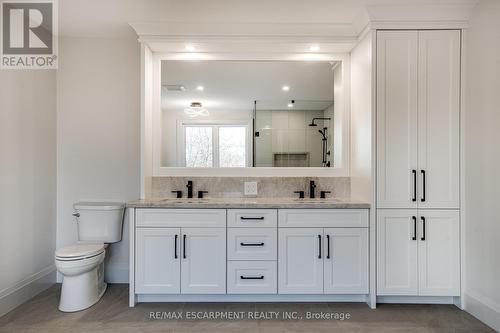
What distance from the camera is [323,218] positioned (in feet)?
7.68

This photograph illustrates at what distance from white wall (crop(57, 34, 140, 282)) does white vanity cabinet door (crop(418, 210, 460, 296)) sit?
2.71 meters

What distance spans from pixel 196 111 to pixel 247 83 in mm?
615

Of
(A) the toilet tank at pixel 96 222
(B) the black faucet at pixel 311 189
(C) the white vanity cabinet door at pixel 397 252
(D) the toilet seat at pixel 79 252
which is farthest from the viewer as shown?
(B) the black faucet at pixel 311 189

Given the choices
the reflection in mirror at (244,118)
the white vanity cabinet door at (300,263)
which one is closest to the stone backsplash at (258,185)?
the reflection in mirror at (244,118)

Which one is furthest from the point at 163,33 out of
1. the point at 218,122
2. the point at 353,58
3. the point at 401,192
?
the point at 401,192

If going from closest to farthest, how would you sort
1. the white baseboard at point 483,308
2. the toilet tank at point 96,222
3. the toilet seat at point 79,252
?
the white baseboard at point 483,308
the toilet seat at point 79,252
the toilet tank at point 96,222

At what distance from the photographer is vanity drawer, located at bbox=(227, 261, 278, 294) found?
7.64 ft

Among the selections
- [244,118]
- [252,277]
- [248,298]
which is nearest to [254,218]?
[252,277]

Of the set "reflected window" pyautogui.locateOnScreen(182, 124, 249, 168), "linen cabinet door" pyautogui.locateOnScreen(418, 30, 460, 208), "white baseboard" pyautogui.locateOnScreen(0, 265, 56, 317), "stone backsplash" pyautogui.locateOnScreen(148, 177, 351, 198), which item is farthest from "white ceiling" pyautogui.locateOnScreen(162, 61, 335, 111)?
"white baseboard" pyautogui.locateOnScreen(0, 265, 56, 317)

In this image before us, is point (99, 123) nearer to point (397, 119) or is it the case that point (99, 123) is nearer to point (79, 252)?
point (79, 252)

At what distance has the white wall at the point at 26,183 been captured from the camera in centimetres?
228

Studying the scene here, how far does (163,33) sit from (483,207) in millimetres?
3053

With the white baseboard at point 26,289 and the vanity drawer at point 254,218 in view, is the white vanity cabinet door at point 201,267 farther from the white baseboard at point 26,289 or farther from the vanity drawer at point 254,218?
the white baseboard at point 26,289

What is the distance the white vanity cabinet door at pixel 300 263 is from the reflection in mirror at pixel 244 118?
2.69 feet
